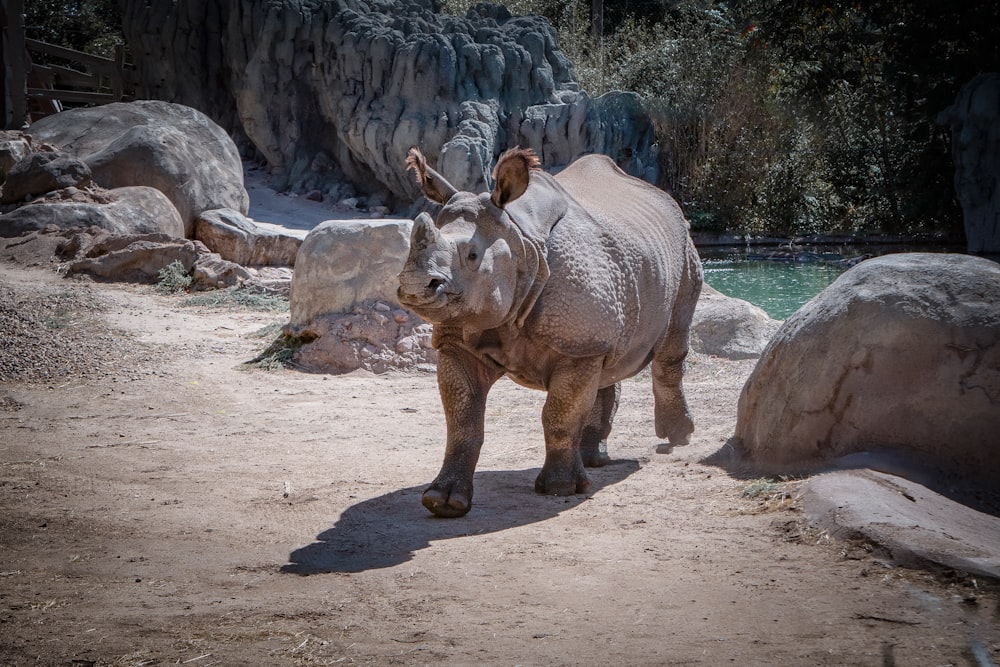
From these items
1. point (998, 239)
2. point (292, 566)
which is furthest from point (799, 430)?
point (998, 239)

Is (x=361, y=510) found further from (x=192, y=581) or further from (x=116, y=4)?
(x=116, y=4)

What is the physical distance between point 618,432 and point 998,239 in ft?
43.3

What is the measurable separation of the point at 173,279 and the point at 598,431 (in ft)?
24.4

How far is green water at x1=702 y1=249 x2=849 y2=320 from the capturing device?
15414 mm

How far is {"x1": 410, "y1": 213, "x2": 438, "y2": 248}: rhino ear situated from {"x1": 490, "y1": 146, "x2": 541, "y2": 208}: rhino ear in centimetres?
51

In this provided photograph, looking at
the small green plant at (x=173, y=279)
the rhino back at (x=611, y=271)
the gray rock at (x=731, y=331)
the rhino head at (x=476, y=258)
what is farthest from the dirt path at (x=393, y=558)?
the small green plant at (x=173, y=279)

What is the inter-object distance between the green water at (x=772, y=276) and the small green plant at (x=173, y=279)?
7.50 m

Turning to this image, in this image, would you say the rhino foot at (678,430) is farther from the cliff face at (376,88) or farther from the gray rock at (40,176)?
the cliff face at (376,88)

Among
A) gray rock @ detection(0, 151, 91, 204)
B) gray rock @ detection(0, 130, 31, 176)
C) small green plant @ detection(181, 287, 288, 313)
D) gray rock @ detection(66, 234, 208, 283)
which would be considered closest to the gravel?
small green plant @ detection(181, 287, 288, 313)

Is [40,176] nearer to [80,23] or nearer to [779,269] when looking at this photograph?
[779,269]

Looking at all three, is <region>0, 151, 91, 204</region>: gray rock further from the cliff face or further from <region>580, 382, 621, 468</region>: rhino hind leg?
<region>580, 382, 621, 468</region>: rhino hind leg

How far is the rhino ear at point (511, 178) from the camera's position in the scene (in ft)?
15.3

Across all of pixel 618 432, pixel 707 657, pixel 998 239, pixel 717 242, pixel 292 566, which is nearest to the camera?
pixel 707 657

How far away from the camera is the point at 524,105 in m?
22.5
